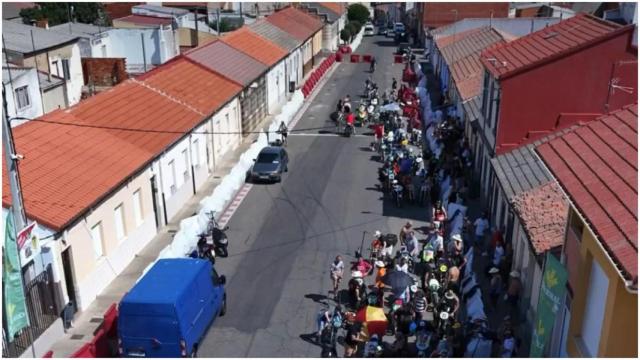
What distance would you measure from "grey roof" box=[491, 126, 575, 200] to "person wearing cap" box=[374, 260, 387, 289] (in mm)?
4273

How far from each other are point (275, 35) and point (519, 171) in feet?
113

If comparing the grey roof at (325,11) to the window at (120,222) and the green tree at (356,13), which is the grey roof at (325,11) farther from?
the window at (120,222)

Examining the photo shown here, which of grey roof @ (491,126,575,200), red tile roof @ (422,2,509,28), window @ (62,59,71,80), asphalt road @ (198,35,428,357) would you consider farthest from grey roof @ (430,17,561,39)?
grey roof @ (491,126,575,200)

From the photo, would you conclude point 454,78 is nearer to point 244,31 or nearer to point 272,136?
point 272,136

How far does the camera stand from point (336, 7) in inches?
3435

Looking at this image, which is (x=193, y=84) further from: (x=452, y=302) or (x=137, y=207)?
(x=452, y=302)

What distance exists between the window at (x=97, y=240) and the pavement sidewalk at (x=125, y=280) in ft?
3.56

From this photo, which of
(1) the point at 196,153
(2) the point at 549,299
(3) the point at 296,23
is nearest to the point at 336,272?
(2) the point at 549,299

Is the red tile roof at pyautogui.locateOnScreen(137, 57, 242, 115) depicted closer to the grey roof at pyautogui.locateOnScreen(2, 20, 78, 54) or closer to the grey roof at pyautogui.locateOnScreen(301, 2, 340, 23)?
the grey roof at pyautogui.locateOnScreen(2, 20, 78, 54)

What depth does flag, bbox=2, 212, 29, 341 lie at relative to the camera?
1414 centimetres

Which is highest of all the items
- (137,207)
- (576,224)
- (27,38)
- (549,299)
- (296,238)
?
(576,224)

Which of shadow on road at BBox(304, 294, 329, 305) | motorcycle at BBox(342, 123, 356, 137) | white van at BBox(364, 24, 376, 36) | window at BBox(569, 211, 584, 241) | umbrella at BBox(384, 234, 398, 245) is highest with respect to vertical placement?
window at BBox(569, 211, 584, 241)

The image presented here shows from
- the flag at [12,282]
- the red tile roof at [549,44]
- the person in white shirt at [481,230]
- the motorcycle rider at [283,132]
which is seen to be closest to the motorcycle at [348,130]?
the motorcycle rider at [283,132]

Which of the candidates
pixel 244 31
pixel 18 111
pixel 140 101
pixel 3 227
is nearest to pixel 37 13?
pixel 244 31
